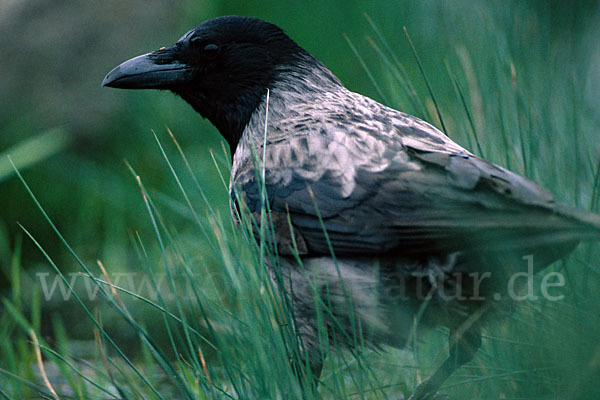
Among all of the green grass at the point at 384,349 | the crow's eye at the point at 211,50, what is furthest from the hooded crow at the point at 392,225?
the crow's eye at the point at 211,50

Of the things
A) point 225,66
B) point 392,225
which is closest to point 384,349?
point 392,225

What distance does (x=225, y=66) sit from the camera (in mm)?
2729

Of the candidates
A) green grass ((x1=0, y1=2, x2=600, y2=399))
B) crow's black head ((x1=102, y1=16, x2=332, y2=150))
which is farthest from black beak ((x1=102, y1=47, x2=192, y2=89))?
green grass ((x1=0, y1=2, x2=600, y2=399))

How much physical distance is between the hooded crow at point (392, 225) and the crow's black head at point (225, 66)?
0.77 feet

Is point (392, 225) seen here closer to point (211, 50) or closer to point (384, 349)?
point (384, 349)

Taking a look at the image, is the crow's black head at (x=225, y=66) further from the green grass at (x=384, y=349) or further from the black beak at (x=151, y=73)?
the green grass at (x=384, y=349)

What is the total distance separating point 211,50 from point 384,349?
136cm

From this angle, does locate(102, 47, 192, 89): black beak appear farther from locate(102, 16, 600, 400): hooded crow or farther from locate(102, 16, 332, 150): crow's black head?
locate(102, 16, 600, 400): hooded crow

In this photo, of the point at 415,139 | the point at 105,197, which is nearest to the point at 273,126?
the point at 415,139

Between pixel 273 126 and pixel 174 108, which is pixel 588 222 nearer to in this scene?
pixel 273 126

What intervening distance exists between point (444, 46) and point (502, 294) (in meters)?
2.09

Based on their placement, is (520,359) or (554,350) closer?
(554,350)

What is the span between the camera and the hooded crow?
1750mm

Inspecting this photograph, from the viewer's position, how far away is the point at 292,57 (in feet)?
9.16
